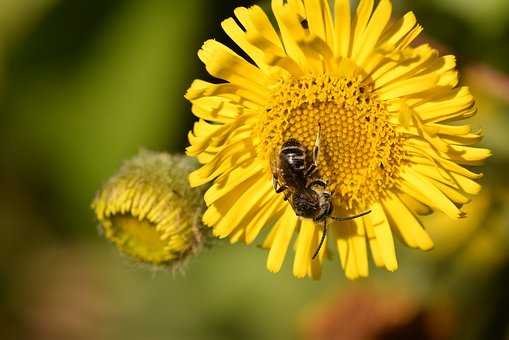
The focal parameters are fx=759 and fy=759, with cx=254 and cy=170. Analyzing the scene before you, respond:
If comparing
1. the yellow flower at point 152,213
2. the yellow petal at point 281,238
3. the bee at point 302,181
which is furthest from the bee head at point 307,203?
the yellow flower at point 152,213

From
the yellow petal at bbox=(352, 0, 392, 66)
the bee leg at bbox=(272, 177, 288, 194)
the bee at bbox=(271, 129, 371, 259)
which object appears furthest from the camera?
the bee leg at bbox=(272, 177, 288, 194)

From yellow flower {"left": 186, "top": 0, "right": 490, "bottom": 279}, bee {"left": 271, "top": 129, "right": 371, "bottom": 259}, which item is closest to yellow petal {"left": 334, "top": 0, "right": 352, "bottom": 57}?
yellow flower {"left": 186, "top": 0, "right": 490, "bottom": 279}

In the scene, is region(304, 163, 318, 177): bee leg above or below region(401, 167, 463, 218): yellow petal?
below

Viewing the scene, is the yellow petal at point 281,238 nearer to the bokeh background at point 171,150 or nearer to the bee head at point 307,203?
the bee head at point 307,203

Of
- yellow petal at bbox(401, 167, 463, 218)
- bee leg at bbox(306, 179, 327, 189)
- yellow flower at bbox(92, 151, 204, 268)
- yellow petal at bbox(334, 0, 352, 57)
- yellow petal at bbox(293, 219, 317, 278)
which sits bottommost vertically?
yellow flower at bbox(92, 151, 204, 268)

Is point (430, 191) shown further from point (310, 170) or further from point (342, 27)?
point (342, 27)

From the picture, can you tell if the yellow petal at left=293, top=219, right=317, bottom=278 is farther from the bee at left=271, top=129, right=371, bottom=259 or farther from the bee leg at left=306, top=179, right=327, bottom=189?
the bee leg at left=306, top=179, right=327, bottom=189
